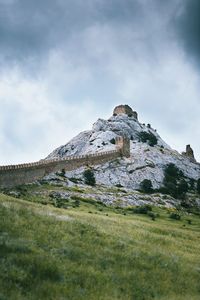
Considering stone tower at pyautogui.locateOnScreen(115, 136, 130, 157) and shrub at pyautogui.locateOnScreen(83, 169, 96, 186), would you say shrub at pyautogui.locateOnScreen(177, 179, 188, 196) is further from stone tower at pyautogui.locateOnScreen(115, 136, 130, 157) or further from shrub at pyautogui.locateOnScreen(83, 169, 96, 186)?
shrub at pyautogui.locateOnScreen(83, 169, 96, 186)

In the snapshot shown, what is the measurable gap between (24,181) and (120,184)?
26701 mm

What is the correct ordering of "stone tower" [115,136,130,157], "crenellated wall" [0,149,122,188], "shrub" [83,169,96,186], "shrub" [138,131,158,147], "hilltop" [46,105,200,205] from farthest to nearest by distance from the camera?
"shrub" [138,131,158,147] < "stone tower" [115,136,130,157] < "hilltop" [46,105,200,205] < "shrub" [83,169,96,186] < "crenellated wall" [0,149,122,188]

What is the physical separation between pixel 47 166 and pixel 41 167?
2.78 m

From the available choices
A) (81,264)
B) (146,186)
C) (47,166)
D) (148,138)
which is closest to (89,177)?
(47,166)

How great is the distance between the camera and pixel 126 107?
566ft

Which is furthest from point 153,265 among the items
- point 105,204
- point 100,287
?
point 105,204

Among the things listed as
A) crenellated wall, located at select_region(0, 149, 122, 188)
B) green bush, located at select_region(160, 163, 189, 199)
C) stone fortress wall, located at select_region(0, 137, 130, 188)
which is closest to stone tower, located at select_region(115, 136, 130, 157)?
stone fortress wall, located at select_region(0, 137, 130, 188)

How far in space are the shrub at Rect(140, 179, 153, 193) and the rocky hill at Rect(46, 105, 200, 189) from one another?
1579 millimetres

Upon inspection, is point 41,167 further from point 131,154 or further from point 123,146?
point 131,154

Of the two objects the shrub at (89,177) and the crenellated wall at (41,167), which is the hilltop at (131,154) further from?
the crenellated wall at (41,167)

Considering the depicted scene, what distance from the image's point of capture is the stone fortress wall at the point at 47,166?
84.9 metres

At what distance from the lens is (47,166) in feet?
327

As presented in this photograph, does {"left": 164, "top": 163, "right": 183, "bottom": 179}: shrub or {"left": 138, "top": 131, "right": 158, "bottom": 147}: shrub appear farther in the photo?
{"left": 138, "top": 131, "right": 158, "bottom": 147}: shrub

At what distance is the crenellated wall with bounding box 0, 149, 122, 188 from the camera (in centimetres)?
8469
